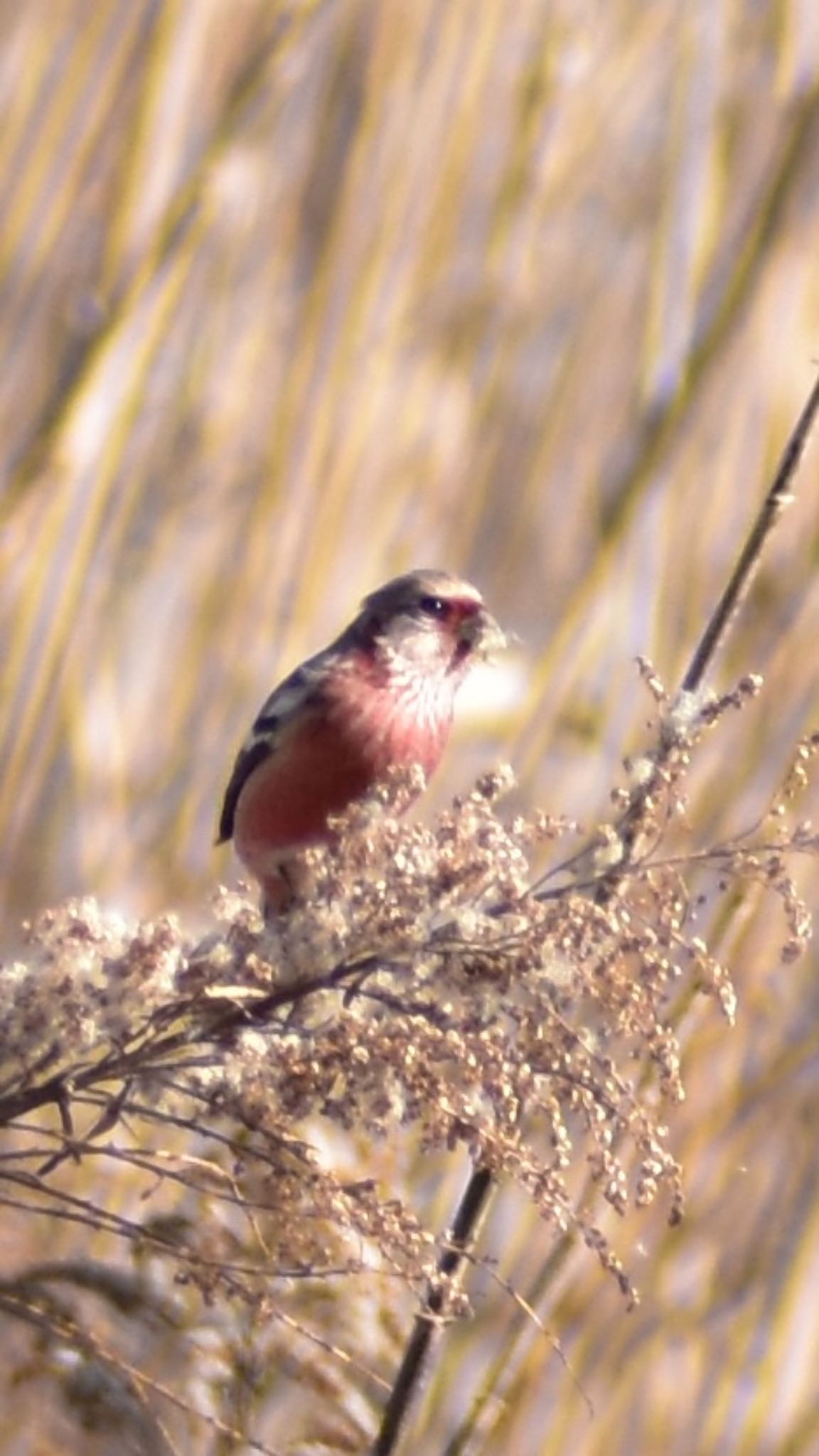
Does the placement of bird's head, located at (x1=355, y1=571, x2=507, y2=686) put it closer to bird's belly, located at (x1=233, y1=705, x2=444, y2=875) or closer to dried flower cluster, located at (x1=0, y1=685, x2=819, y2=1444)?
bird's belly, located at (x1=233, y1=705, x2=444, y2=875)

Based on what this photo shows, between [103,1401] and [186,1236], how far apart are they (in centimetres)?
12

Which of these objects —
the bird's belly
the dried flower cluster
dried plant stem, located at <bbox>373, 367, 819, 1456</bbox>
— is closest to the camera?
the dried flower cluster

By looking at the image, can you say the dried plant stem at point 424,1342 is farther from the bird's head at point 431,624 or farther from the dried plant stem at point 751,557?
the bird's head at point 431,624

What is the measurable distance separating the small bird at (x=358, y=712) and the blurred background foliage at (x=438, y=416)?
60 mm

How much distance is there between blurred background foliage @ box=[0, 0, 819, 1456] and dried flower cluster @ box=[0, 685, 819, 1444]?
78cm

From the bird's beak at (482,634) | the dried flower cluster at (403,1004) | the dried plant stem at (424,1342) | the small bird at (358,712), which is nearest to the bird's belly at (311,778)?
the small bird at (358,712)

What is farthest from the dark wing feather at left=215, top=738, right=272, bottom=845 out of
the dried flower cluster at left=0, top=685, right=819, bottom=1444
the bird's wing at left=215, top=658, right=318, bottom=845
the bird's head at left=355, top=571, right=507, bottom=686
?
the dried flower cluster at left=0, top=685, right=819, bottom=1444

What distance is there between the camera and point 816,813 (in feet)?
6.30

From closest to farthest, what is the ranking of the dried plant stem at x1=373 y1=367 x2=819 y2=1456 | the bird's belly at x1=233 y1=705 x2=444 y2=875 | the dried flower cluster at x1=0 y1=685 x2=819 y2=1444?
the dried flower cluster at x1=0 y1=685 x2=819 y2=1444
the dried plant stem at x1=373 y1=367 x2=819 y2=1456
the bird's belly at x1=233 y1=705 x2=444 y2=875

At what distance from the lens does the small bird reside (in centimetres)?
188

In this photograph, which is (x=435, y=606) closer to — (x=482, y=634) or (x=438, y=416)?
(x=482, y=634)

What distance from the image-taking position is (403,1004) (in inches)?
37.4

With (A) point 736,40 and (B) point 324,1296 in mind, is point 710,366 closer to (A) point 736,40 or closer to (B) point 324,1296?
(A) point 736,40

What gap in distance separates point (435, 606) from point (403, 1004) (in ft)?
3.27
